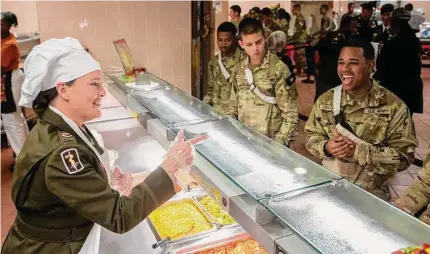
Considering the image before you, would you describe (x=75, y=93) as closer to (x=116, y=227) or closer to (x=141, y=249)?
(x=116, y=227)

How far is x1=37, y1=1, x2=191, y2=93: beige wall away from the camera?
14.7 feet

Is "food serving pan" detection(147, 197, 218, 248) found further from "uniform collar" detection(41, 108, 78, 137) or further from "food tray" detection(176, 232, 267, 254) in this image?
"uniform collar" detection(41, 108, 78, 137)

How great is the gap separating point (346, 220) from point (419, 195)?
69cm

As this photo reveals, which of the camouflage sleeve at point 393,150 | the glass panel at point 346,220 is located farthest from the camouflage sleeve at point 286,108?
the glass panel at point 346,220

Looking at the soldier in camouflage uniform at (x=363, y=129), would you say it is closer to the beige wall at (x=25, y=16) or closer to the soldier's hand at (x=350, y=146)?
the soldier's hand at (x=350, y=146)

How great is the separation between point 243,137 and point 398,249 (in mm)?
1046

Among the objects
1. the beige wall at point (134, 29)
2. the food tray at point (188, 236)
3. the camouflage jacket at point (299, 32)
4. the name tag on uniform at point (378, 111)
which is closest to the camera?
the food tray at point (188, 236)

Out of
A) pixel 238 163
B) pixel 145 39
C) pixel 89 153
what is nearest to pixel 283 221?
pixel 238 163

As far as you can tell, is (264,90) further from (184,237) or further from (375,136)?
(184,237)

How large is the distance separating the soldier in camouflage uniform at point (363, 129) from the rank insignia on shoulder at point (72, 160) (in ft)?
4.32

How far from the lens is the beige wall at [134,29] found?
449cm

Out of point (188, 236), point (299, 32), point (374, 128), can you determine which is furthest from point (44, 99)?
point (299, 32)

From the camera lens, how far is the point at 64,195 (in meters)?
1.29

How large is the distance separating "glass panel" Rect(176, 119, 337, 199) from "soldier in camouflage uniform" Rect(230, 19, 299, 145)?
80cm
